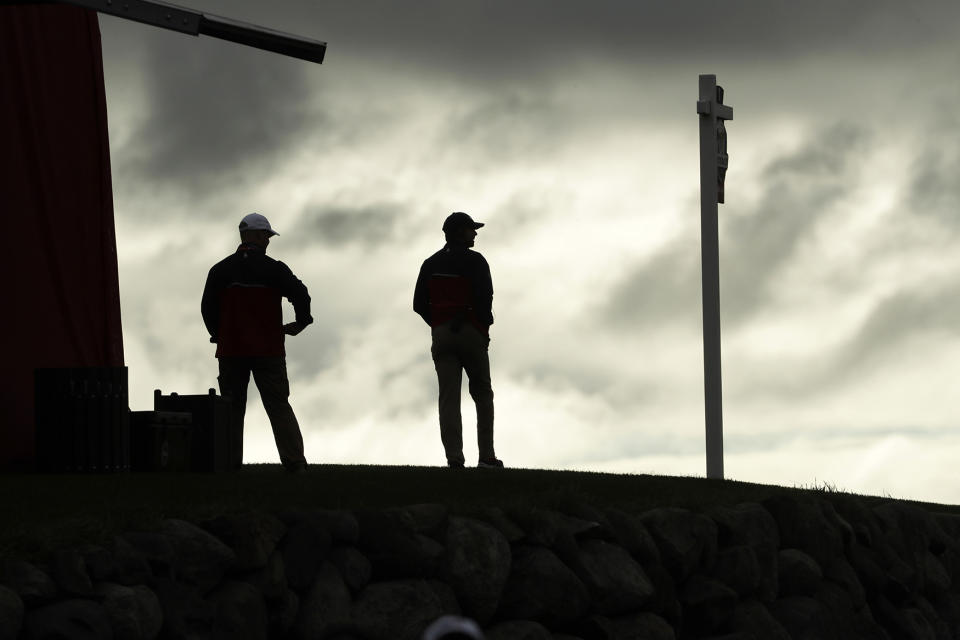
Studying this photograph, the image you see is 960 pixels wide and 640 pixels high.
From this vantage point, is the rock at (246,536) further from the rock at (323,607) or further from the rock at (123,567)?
the rock at (123,567)

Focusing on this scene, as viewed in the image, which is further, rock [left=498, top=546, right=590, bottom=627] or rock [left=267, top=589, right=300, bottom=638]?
rock [left=498, top=546, right=590, bottom=627]

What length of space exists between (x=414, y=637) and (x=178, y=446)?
479 cm

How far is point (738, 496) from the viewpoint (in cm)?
1230

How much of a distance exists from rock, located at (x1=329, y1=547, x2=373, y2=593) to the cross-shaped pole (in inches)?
240

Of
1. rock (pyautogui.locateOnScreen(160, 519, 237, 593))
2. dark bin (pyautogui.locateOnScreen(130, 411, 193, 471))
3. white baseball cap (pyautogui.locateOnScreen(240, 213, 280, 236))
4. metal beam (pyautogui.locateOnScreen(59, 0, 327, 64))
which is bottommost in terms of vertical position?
rock (pyautogui.locateOnScreen(160, 519, 237, 593))

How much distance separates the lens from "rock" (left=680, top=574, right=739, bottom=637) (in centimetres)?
1073

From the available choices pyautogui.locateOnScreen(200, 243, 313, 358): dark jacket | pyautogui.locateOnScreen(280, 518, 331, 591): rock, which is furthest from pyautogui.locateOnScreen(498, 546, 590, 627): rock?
pyautogui.locateOnScreen(200, 243, 313, 358): dark jacket

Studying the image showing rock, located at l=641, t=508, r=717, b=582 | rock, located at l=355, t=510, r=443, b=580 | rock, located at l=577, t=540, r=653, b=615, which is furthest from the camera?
rock, located at l=641, t=508, r=717, b=582

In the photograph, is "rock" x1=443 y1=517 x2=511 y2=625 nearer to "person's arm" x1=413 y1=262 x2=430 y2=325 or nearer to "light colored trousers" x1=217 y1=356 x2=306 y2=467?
"light colored trousers" x1=217 y1=356 x2=306 y2=467

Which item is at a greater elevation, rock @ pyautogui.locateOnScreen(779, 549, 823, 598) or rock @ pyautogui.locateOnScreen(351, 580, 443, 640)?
rock @ pyautogui.locateOnScreen(779, 549, 823, 598)

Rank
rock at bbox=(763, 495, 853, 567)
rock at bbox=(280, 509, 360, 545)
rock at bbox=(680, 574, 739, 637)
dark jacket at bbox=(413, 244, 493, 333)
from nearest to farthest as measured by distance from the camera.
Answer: rock at bbox=(280, 509, 360, 545), rock at bbox=(680, 574, 739, 637), rock at bbox=(763, 495, 853, 567), dark jacket at bbox=(413, 244, 493, 333)

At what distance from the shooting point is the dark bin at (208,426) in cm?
1257

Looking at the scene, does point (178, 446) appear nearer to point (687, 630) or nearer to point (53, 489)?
point (53, 489)

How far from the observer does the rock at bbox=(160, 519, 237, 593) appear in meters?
7.71
